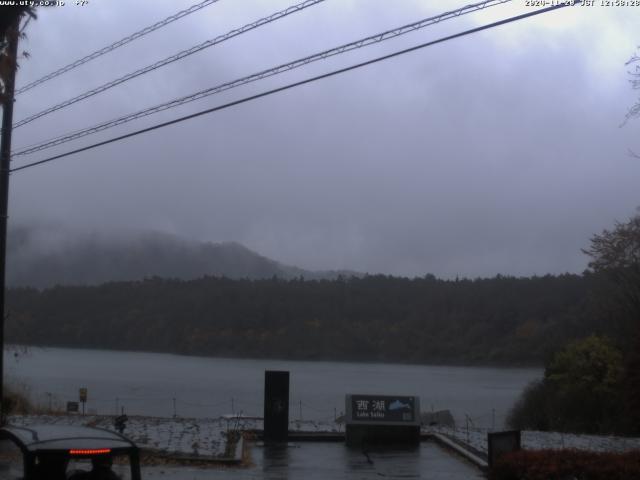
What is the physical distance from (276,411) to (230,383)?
142 ft

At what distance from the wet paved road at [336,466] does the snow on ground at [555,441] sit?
1.67 metres

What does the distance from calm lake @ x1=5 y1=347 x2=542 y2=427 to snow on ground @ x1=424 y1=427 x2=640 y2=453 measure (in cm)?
1535

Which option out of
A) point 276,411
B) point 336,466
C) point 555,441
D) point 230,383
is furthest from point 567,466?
point 230,383

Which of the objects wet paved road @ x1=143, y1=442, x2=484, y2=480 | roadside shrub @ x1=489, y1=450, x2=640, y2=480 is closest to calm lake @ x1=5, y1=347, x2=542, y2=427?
wet paved road @ x1=143, y1=442, x2=484, y2=480

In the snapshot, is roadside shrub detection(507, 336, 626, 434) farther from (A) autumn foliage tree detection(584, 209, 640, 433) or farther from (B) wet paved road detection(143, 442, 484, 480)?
(B) wet paved road detection(143, 442, 484, 480)

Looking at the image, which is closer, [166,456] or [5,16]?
[5,16]

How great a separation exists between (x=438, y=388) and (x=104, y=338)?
41814mm

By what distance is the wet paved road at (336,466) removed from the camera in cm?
1509

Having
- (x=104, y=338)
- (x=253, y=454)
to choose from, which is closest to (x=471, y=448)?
(x=253, y=454)

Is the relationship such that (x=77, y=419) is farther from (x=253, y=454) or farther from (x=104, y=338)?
(x=104, y=338)

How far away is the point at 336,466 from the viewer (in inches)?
652

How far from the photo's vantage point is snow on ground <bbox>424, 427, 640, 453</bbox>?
63.1 ft

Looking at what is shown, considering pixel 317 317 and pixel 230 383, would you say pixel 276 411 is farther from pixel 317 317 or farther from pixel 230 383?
pixel 317 317

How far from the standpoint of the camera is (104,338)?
88.4 meters
